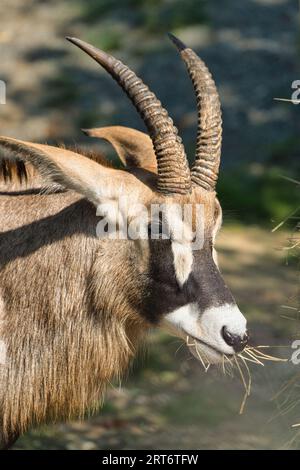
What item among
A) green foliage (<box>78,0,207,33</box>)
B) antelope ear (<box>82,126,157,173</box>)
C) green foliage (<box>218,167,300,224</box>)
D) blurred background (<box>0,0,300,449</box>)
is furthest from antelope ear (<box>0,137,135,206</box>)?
green foliage (<box>78,0,207,33</box>)

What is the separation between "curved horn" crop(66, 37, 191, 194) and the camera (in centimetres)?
584

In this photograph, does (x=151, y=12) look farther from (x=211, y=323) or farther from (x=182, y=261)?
(x=211, y=323)

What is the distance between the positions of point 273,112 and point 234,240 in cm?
334

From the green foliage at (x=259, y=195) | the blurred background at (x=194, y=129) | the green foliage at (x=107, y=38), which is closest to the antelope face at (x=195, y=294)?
the blurred background at (x=194, y=129)

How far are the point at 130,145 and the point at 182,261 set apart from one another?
1370 millimetres

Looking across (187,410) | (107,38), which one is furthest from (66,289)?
(107,38)

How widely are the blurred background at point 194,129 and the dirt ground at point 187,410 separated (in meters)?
0.01

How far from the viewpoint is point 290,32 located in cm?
1686

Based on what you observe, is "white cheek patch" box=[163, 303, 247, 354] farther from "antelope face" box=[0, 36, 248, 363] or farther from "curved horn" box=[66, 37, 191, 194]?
"curved horn" box=[66, 37, 191, 194]

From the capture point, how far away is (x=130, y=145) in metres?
6.77

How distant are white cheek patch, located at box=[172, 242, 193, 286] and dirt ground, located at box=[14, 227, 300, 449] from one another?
82.5 inches

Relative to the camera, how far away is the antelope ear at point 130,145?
21.9 ft
